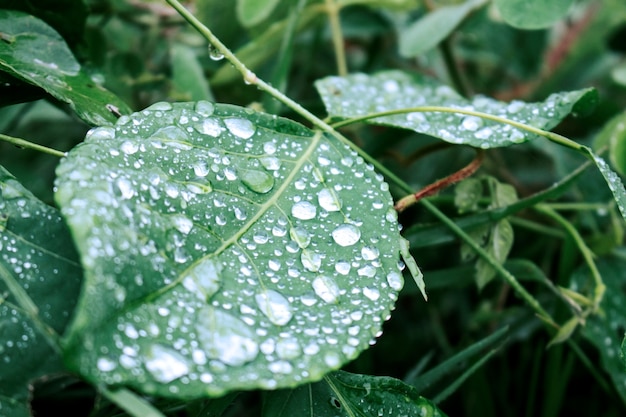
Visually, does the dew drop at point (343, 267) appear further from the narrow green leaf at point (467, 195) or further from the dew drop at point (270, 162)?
the narrow green leaf at point (467, 195)

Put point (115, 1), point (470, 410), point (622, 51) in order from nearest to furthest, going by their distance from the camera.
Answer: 1. point (470, 410)
2. point (115, 1)
3. point (622, 51)

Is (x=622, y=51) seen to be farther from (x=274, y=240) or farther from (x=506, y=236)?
(x=274, y=240)

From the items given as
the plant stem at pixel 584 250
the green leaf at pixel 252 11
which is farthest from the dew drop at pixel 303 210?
the green leaf at pixel 252 11

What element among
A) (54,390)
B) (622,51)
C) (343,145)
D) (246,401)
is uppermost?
(622,51)

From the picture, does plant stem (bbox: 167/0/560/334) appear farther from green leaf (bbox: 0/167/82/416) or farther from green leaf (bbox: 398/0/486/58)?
green leaf (bbox: 398/0/486/58)

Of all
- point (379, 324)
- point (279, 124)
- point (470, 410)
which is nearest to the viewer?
point (379, 324)

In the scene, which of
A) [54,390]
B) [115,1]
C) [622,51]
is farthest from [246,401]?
[622,51]
